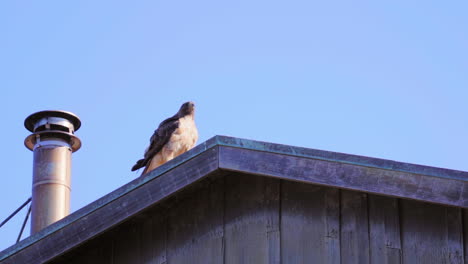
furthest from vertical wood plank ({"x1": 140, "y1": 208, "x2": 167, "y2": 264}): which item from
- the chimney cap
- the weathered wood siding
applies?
the chimney cap

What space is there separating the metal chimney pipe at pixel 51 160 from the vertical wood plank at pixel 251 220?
5.41 meters

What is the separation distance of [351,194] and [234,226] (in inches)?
31.1

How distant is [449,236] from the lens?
687 cm

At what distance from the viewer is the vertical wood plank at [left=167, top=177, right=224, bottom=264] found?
23.5ft

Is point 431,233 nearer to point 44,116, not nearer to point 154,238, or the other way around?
point 154,238

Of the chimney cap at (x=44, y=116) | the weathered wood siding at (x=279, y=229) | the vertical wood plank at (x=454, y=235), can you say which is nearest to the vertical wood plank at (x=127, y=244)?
the weathered wood siding at (x=279, y=229)

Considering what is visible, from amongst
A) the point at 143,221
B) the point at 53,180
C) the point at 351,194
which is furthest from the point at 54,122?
the point at 351,194

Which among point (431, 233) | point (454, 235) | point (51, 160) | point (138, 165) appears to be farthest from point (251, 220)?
point (138, 165)

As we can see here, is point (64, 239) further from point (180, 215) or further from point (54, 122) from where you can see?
point (54, 122)

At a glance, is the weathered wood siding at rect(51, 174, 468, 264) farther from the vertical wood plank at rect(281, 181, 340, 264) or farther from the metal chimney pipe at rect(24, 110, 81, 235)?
the metal chimney pipe at rect(24, 110, 81, 235)

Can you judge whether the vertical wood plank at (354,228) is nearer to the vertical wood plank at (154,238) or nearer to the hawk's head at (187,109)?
the vertical wood plank at (154,238)

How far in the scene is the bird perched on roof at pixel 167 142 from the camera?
13.6 m

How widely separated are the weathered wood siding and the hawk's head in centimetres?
683

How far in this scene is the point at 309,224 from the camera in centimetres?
705
